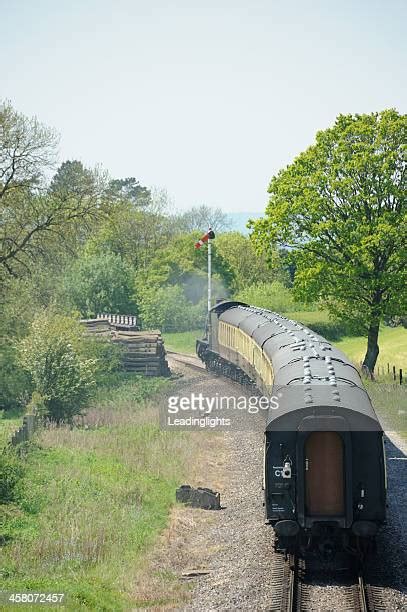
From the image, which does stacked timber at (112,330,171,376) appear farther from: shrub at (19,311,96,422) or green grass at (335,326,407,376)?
green grass at (335,326,407,376)

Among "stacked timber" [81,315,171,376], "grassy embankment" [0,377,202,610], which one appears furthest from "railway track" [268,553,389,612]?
"stacked timber" [81,315,171,376]

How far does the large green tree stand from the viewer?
3622cm

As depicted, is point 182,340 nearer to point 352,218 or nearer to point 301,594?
point 352,218

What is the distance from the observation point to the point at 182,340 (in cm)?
5497

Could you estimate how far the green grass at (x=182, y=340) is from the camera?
174 feet

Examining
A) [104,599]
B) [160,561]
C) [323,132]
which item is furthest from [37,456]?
[323,132]

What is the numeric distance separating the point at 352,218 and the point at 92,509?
22.4m

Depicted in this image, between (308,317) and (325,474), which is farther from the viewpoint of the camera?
(308,317)

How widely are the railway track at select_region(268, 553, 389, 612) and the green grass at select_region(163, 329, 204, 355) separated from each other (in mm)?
37865

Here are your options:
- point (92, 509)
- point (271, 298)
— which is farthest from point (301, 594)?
point (271, 298)

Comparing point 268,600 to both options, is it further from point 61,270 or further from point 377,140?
point 61,270

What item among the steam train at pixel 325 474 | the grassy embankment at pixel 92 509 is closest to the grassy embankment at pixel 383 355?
the grassy embankment at pixel 92 509

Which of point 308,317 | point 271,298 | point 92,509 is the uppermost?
point 271,298

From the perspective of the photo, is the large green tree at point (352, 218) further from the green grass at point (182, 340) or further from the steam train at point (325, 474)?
the steam train at point (325, 474)
